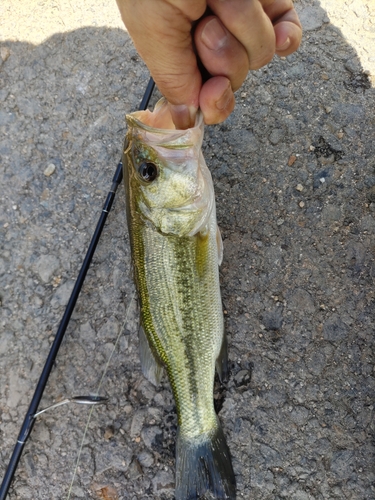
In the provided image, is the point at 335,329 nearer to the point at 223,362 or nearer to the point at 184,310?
the point at 223,362

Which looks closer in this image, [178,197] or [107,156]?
[178,197]

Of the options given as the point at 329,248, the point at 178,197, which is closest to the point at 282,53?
the point at 178,197

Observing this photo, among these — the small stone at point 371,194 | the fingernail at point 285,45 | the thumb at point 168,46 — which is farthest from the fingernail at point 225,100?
the small stone at point 371,194

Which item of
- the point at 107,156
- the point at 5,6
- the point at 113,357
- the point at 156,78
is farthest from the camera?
the point at 5,6

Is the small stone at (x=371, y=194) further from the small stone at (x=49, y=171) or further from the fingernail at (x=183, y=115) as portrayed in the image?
the small stone at (x=49, y=171)

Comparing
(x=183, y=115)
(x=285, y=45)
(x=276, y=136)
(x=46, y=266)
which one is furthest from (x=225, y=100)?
(x=46, y=266)

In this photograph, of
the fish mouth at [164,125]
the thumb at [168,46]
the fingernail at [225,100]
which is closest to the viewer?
the thumb at [168,46]

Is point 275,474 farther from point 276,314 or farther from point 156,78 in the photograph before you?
point 156,78
